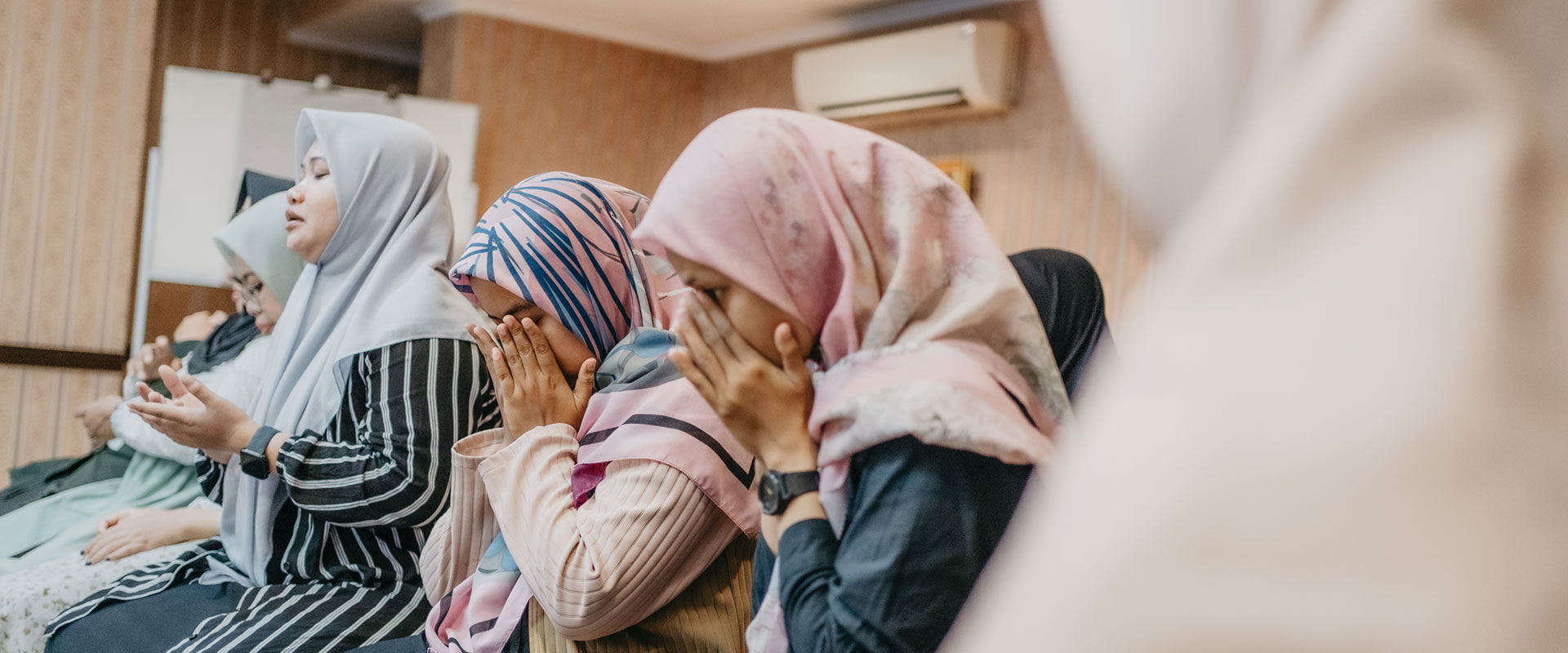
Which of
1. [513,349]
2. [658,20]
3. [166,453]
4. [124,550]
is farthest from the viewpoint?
[658,20]

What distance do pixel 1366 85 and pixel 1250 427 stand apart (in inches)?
3.8

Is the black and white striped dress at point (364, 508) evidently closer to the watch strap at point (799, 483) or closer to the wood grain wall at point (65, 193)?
the watch strap at point (799, 483)

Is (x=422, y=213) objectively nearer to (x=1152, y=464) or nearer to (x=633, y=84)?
(x=1152, y=464)

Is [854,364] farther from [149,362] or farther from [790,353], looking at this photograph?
[149,362]

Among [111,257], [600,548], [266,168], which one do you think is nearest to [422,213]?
[600,548]

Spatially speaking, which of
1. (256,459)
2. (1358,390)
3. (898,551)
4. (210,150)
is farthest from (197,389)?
(210,150)

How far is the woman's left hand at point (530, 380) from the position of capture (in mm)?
1432

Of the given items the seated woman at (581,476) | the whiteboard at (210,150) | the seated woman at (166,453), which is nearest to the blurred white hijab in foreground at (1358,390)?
the seated woman at (581,476)

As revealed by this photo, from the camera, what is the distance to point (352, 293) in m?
1.85

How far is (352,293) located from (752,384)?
1094 mm

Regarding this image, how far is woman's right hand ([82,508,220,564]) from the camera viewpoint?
6.61 ft

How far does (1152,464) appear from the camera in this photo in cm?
28

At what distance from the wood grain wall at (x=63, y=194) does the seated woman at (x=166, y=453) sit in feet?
4.69

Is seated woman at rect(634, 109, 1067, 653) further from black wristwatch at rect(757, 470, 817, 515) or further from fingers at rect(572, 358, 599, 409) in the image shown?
fingers at rect(572, 358, 599, 409)
